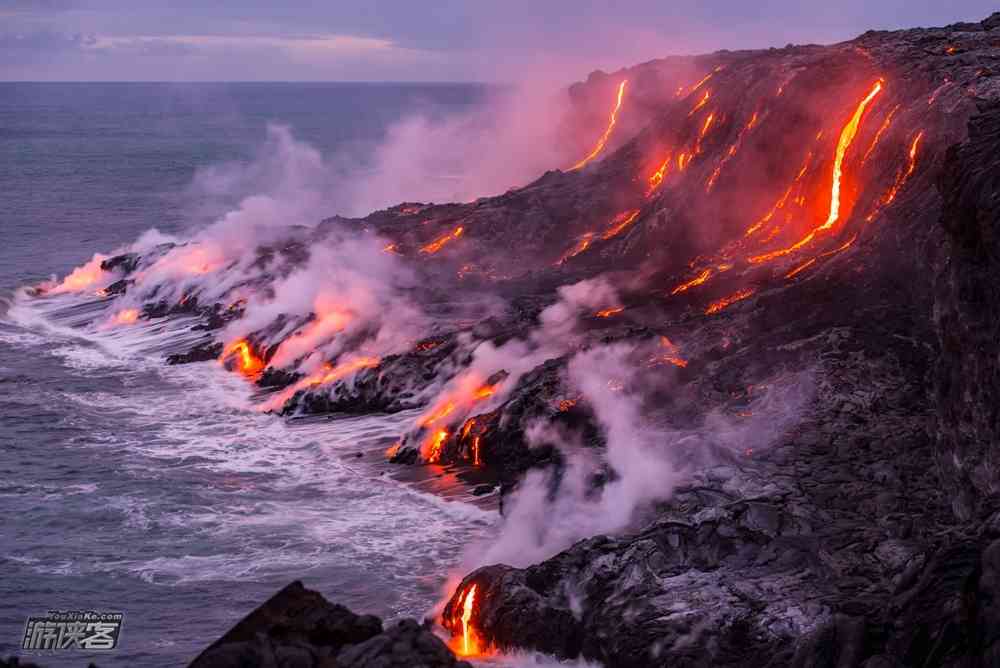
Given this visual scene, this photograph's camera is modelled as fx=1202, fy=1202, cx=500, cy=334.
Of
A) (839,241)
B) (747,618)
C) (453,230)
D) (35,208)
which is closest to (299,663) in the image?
(747,618)

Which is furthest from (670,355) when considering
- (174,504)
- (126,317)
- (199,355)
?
(126,317)

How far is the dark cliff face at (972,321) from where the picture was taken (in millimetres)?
21000

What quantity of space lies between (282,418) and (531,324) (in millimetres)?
8212

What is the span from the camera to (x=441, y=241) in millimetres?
49812

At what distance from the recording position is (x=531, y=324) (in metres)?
37.3

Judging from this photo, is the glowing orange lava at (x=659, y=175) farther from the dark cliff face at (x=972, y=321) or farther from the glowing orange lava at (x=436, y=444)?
the dark cliff face at (x=972, y=321)

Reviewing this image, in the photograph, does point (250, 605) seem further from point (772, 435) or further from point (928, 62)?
point (928, 62)

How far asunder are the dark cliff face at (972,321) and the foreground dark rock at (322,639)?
39.0 feet

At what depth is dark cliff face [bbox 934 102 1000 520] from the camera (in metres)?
21.0

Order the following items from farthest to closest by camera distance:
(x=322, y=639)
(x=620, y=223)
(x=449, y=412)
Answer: (x=620, y=223) → (x=449, y=412) → (x=322, y=639)

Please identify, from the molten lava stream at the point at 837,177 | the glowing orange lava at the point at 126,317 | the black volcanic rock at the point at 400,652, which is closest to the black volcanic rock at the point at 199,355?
the glowing orange lava at the point at 126,317

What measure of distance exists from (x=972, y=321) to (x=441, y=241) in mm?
29996

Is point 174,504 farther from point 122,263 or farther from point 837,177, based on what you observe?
point 122,263

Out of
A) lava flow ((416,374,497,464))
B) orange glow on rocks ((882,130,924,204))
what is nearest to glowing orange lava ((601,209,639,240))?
lava flow ((416,374,497,464))
